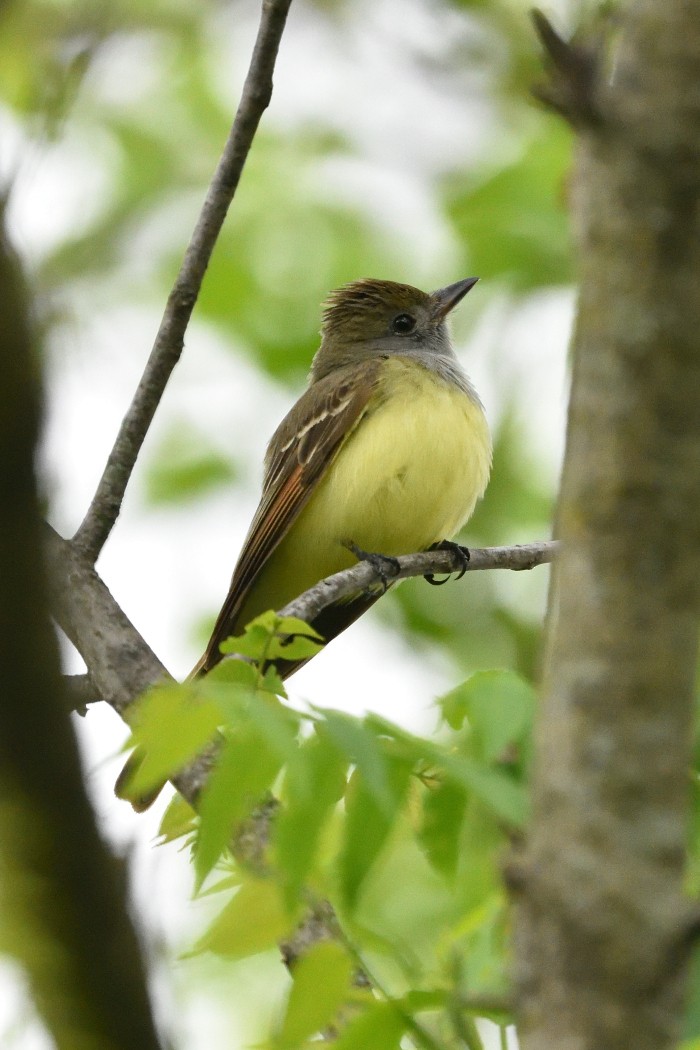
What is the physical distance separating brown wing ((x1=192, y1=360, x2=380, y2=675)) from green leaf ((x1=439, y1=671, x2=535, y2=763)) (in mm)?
3297

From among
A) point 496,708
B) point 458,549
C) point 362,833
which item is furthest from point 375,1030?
point 458,549

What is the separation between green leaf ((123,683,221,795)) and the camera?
7.68ft

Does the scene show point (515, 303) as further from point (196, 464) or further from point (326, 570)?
point (326, 570)

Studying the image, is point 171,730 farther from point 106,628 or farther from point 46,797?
point 106,628

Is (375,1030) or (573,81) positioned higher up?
(573,81)

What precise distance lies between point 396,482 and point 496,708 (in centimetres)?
342

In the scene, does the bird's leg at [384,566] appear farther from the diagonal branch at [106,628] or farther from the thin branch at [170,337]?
the thin branch at [170,337]

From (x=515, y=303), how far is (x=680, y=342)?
7.45 metres

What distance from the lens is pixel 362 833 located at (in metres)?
2.25

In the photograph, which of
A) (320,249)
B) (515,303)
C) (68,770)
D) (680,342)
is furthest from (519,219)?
(68,770)

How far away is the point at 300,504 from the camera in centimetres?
630

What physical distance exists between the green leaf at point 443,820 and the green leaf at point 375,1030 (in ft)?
1.56

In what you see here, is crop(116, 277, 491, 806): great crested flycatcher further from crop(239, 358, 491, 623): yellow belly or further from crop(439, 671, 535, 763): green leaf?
crop(439, 671, 535, 763): green leaf

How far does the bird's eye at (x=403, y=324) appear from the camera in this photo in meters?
7.66
